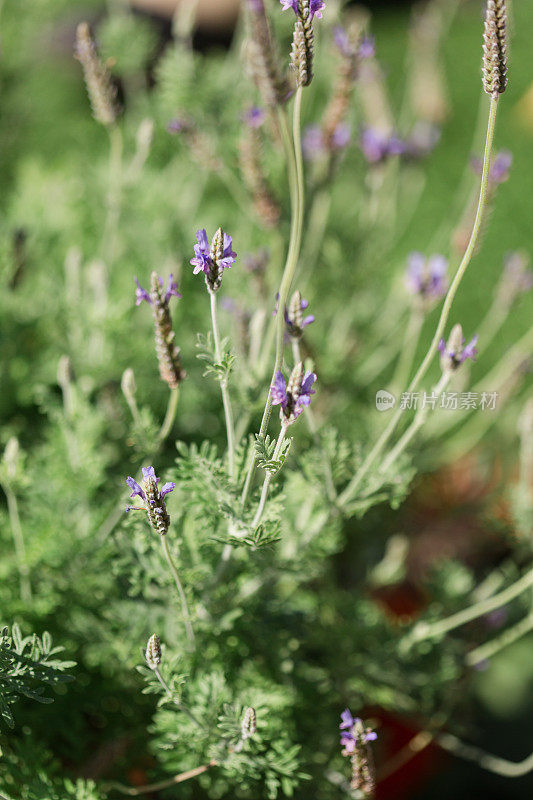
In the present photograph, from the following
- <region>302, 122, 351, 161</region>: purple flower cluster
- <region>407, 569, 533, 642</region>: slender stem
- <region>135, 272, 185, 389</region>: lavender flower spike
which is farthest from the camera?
<region>302, 122, 351, 161</region>: purple flower cluster

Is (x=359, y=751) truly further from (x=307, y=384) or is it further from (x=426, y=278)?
(x=426, y=278)

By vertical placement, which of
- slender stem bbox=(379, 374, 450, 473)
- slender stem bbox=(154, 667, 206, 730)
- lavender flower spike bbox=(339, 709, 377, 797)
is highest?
slender stem bbox=(379, 374, 450, 473)

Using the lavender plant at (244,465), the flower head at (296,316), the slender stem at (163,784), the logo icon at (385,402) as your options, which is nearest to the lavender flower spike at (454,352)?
the lavender plant at (244,465)

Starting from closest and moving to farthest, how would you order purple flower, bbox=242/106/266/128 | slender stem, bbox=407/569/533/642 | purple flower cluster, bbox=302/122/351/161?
1. slender stem, bbox=407/569/533/642
2. purple flower, bbox=242/106/266/128
3. purple flower cluster, bbox=302/122/351/161

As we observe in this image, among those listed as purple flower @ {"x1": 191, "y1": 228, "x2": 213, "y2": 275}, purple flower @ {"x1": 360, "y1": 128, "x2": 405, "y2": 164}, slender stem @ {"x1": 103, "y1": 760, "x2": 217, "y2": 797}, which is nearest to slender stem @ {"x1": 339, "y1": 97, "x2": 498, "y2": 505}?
purple flower @ {"x1": 191, "y1": 228, "x2": 213, "y2": 275}

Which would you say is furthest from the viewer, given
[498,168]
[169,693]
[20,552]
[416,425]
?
[498,168]

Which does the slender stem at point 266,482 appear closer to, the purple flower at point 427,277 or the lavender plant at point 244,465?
the lavender plant at point 244,465

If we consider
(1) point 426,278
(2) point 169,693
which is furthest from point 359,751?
(1) point 426,278

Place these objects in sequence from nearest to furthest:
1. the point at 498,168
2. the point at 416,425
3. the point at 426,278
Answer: the point at 416,425
the point at 426,278
the point at 498,168

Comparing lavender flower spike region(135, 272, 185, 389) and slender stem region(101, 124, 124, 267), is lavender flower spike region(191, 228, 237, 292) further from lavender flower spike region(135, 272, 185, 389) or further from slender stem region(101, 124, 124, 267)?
slender stem region(101, 124, 124, 267)
